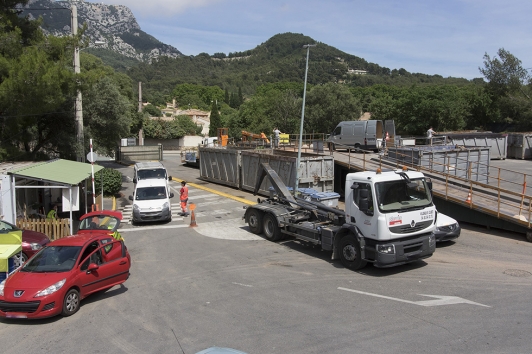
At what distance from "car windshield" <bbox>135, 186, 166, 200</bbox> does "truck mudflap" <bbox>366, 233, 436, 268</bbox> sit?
11.2m

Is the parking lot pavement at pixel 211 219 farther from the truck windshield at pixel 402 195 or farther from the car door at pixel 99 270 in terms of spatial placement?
the car door at pixel 99 270

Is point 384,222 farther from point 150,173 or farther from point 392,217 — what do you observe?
point 150,173

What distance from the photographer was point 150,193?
20141mm

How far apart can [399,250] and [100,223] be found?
29.8 ft

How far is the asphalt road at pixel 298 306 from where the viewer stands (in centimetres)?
761

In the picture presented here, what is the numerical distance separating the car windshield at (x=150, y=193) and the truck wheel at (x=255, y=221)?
5.07 metres

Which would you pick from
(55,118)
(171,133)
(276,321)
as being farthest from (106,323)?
(171,133)

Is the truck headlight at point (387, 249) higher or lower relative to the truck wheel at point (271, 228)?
higher

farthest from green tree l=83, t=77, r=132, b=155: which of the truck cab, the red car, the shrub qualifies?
the truck cab

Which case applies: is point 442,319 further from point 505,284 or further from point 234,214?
point 234,214

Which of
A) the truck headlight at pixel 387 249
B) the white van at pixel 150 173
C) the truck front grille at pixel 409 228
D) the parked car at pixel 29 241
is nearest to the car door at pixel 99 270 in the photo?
the parked car at pixel 29 241

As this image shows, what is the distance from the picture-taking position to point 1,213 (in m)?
14.9

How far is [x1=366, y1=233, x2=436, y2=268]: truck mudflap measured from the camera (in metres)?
11.1

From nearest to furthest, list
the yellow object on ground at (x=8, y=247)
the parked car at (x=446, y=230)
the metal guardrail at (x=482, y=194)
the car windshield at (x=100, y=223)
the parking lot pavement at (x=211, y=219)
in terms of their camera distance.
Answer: the yellow object on ground at (x=8, y=247) < the car windshield at (x=100, y=223) < the parked car at (x=446, y=230) < the metal guardrail at (x=482, y=194) < the parking lot pavement at (x=211, y=219)
